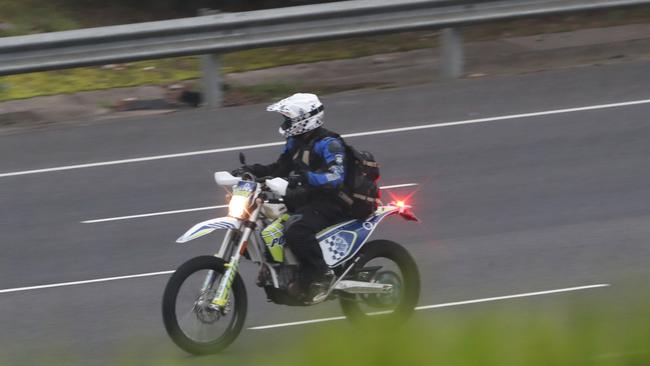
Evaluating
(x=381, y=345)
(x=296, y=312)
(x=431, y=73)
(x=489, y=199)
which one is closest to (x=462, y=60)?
(x=431, y=73)

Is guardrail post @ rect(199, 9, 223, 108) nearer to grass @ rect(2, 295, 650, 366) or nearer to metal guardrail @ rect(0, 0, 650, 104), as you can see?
metal guardrail @ rect(0, 0, 650, 104)

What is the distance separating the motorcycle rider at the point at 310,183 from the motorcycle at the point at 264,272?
7cm

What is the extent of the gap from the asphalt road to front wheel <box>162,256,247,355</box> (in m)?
0.14

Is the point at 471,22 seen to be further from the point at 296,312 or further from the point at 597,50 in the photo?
Answer: the point at 296,312

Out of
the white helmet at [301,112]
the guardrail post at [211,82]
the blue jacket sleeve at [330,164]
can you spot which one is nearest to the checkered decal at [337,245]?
the blue jacket sleeve at [330,164]

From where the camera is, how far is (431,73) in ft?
50.8

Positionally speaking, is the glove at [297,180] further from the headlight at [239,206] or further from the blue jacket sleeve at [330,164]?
the headlight at [239,206]

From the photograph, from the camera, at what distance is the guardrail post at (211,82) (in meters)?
14.8

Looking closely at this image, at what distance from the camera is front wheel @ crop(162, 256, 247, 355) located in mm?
7676

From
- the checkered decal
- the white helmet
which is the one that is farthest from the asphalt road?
the white helmet

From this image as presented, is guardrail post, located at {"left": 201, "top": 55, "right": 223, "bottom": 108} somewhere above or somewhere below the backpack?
below

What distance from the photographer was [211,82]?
14773 millimetres

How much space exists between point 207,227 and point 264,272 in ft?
1.87

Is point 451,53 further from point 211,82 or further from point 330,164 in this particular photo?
point 330,164
